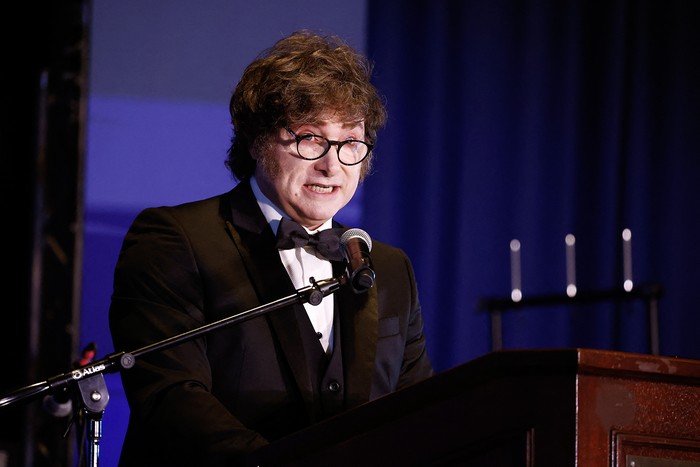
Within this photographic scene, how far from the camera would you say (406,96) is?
4660 mm

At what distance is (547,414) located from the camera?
1.34 m

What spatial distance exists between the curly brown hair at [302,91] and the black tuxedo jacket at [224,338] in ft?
0.72

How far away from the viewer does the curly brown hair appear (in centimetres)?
240

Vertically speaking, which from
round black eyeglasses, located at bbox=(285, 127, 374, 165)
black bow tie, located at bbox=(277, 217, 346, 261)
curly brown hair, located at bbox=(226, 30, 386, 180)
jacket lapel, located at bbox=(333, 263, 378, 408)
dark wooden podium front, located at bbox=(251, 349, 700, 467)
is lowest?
dark wooden podium front, located at bbox=(251, 349, 700, 467)

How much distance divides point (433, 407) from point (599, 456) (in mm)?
259

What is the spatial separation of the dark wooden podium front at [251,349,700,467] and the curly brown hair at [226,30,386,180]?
106 cm

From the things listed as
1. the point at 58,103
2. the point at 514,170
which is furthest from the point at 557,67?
the point at 58,103

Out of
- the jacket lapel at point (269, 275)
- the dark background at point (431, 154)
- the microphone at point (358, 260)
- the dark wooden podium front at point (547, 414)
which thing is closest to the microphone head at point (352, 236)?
the microphone at point (358, 260)

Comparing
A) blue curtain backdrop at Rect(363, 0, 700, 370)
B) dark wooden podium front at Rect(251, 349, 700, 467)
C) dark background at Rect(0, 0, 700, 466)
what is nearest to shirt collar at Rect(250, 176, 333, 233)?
dark wooden podium front at Rect(251, 349, 700, 467)

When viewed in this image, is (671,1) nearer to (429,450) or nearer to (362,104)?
(362,104)

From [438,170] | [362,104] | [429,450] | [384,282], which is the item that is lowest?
[429,450]

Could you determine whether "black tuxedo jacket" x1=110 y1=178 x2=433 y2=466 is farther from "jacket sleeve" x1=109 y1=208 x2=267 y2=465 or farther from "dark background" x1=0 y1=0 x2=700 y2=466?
"dark background" x1=0 y1=0 x2=700 y2=466

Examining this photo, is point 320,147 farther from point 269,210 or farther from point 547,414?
point 547,414

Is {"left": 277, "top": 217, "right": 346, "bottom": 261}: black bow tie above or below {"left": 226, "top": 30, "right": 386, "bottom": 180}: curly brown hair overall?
below
